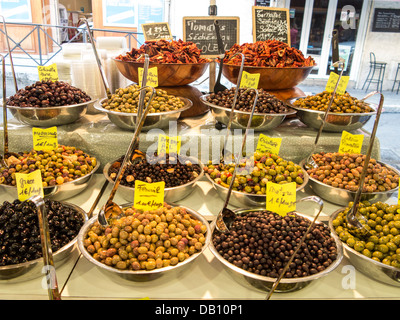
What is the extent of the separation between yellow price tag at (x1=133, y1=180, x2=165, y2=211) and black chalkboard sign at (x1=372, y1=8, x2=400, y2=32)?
6.41 meters

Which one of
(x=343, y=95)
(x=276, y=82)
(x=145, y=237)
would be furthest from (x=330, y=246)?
(x=276, y=82)

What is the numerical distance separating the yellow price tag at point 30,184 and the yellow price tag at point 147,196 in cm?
34

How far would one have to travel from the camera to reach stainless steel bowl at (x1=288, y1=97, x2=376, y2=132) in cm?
173

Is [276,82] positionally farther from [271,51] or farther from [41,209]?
[41,209]

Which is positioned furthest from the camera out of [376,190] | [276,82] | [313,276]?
[276,82]

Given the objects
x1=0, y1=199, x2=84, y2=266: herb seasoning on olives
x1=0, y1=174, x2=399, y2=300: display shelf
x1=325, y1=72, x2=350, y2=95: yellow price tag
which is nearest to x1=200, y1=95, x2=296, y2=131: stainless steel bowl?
x1=325, y1=72, x2=350, y2=95: yellow price tag

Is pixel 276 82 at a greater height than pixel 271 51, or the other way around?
pixel 271 51

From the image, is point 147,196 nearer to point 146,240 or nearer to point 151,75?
point 146,240

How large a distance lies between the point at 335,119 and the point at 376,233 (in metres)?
0.76

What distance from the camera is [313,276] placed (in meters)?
1.00

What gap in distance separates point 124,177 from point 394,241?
110 centimetres

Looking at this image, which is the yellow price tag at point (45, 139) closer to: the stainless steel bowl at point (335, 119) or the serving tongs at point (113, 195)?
the serving tongs at point (113, 195)

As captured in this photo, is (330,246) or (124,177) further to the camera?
(124,177)

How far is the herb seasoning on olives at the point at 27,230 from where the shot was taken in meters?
1.04
